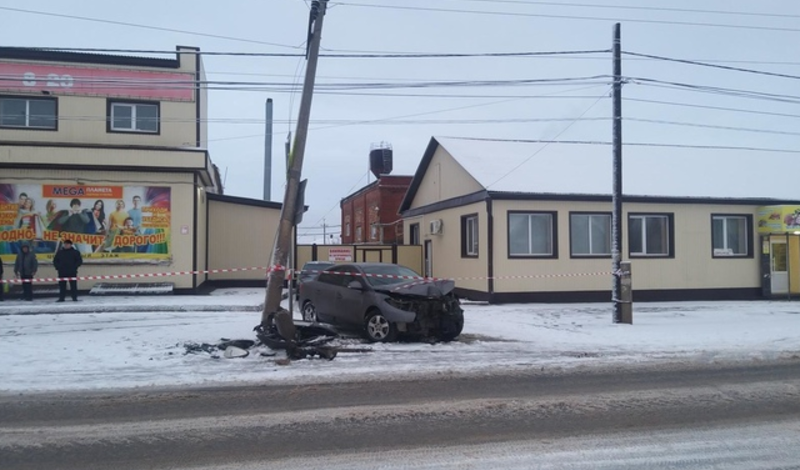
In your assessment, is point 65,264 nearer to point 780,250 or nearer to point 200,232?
point 200,232

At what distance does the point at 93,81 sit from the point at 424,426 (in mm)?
18727

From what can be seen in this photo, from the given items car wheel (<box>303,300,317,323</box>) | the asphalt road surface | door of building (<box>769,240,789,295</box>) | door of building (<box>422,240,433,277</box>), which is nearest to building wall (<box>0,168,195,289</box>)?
car wheel (<box>303,300,317,323</box>)

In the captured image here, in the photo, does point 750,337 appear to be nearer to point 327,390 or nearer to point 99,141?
point 327,390

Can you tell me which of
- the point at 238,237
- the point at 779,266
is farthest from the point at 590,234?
the point at 238,237

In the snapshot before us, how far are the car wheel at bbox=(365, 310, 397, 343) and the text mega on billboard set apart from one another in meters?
12.0

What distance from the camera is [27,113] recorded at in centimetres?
2147

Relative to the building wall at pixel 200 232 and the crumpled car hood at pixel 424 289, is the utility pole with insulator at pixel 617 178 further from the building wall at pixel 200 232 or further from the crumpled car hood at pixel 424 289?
the building wall at pixel 200 232

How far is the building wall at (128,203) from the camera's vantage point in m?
20.4

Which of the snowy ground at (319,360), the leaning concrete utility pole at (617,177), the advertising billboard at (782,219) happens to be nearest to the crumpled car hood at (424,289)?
the snowy ground at (319,360)

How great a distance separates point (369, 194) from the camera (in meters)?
41.1

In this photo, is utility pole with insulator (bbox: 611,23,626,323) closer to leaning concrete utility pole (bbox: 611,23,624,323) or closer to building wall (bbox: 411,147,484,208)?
leaning concrete utility pole (bbox: 611,23,624,323)

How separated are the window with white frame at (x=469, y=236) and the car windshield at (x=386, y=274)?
327 inches

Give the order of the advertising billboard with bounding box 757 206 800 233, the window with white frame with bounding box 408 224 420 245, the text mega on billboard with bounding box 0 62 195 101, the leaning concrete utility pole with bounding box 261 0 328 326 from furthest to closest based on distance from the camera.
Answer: the window with white frame with bounding box 408 224 420 245 → the advertising billboard with bounding box 757 206 800 233 → the text mega on billboard with bounding box 0 62 195 101 → the leaning concrete utility pole with bounding box 261 0 328 326

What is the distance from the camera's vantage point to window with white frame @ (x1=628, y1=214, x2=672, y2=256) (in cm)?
2262
